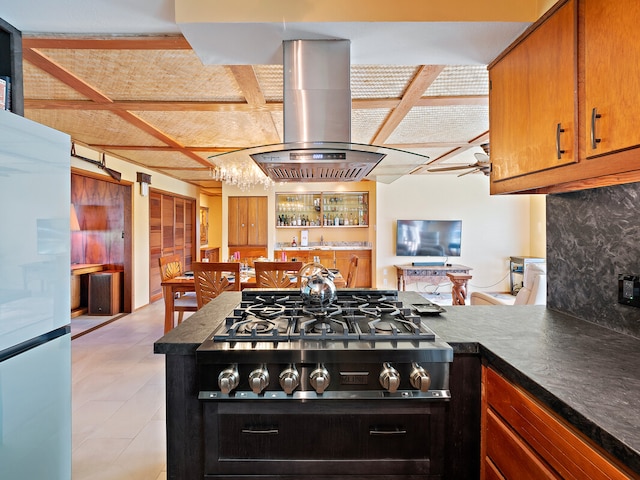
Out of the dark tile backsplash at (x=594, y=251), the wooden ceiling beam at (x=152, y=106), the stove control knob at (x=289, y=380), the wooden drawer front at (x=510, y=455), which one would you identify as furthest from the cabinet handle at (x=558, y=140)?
the wooden ceiling beam at (x=152, y=106)

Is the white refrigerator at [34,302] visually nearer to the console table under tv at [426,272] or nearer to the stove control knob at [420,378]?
the stove control knob at [420,378]

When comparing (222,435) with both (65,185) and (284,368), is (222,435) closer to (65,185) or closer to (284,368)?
(284,368)

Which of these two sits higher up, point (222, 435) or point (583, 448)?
point (583, 448)

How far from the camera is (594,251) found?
155 cm

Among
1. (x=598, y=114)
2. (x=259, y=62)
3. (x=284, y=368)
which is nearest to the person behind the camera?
(x=598, y=114)

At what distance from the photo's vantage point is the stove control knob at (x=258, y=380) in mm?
1173

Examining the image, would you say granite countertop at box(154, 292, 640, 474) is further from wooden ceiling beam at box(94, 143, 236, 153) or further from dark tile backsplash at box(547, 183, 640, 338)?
wooden ceiling beam at box(94, 143, 236, 153)

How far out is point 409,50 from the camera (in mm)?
1675

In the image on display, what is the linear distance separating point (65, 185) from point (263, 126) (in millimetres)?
2317

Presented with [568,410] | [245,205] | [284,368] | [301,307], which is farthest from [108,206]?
[568,410]

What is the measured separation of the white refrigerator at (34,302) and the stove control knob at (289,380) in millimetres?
925

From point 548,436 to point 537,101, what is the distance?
3.71ft

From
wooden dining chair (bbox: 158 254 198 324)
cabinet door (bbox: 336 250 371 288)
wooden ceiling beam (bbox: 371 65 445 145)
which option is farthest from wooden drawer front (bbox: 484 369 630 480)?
cabinet door (bbox: 336 250 371 288)

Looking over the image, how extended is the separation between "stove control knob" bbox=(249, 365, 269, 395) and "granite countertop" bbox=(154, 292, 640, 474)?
26 centimetres
